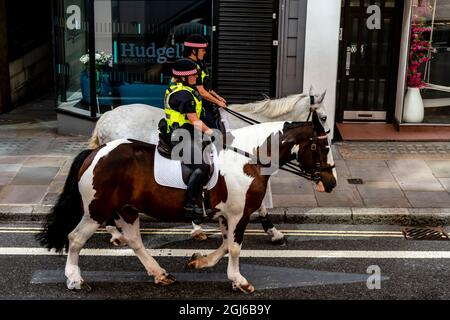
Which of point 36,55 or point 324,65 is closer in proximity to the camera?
point 324,65

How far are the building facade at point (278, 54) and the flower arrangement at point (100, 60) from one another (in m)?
0.02

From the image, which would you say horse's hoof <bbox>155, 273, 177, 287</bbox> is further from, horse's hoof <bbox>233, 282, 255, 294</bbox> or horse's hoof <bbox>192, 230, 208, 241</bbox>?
horse's hoof <bbox>192, 230, 208, 241</bbox>

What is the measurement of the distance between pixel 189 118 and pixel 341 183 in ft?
14.6

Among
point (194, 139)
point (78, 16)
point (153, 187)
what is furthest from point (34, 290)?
point (78, 16)

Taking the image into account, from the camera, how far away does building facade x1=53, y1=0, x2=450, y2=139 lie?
12.8 m

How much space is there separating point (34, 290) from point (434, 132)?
907cm

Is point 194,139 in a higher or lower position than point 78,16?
lower

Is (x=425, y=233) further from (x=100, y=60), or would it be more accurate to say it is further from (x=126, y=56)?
(x=100, y=60)

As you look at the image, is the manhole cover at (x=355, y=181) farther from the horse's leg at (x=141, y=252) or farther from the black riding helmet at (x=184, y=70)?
the black riding helmet at (x=184, y=70)

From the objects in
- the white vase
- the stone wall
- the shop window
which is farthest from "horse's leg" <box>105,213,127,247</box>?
the stone wall

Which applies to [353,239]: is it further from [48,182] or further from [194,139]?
[48,182]

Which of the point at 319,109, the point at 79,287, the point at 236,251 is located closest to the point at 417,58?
the point at 319,109

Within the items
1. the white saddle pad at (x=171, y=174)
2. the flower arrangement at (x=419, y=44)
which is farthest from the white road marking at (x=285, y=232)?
the flower arrangement at (x=419, y=44)

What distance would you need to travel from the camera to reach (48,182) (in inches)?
420
